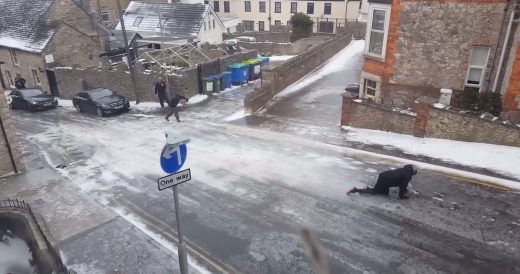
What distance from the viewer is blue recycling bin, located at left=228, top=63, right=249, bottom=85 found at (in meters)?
25.0

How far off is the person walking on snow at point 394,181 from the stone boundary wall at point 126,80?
14338 mm

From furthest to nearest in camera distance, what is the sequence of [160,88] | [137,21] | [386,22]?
[137,21]
[160,88]
[386,22]

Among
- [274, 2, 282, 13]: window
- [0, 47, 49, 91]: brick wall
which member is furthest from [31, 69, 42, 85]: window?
[274, 2, 282, 13]: window

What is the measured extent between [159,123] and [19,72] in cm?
1798

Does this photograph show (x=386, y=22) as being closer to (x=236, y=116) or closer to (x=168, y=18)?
(x=236, y=116)

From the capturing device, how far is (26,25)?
A: 94.5ft

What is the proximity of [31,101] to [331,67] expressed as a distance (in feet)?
65.2

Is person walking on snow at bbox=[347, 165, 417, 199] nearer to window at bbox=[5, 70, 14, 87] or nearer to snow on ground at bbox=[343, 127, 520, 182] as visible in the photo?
snow on ground at bbox=[343, 127, 520, 182]

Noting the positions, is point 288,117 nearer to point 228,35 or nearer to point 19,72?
point 19,72

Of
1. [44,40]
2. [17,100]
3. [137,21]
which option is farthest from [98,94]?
[137,21]

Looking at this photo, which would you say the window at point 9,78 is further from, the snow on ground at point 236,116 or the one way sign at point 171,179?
the one way sign at point 171,179

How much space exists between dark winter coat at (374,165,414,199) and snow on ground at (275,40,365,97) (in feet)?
40.7

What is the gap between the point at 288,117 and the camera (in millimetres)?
18016

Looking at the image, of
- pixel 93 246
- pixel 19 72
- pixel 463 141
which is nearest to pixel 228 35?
pixel 19 72
